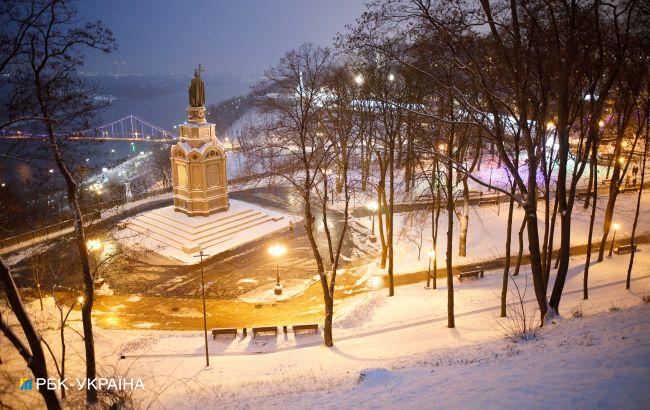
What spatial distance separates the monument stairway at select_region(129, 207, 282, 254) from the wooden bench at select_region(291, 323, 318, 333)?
9801 millimetres

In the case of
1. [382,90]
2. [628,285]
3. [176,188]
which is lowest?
[628,285]

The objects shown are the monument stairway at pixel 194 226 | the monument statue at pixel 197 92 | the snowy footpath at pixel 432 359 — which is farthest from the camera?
the monument statue at pixel 197 92

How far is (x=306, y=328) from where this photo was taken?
1552 cm

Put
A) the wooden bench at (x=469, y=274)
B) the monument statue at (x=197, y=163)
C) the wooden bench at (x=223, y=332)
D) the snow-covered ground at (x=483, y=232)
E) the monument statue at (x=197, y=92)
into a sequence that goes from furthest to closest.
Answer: the monument statue at (x=197, y=163)
the monument statue at (x=197, y=92)
the snow-covered ground at (x=483, y=232)
the wooden bench at (x=469, y=274)
the wooden bench at (x=223, y=332)

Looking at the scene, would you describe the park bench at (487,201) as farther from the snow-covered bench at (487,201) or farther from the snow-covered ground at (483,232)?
the snow-covered ground at (483,232)

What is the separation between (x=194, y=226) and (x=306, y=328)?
1222cm

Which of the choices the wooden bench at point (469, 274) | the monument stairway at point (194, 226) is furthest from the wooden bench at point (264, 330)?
the monument stairway at point (194, 226)

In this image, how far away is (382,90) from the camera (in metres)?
15.5

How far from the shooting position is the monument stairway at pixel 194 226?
24156 mm

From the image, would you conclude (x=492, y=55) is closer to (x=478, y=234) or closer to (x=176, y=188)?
(x=478, y=234)

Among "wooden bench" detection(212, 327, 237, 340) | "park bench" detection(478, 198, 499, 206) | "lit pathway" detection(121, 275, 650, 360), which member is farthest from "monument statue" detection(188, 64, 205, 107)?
"park bench" detection(478, 198, 499, 206)

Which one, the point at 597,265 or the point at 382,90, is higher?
the point at 382,90

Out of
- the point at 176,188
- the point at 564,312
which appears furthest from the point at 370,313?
the point at 176,188

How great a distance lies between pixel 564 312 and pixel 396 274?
8.26 metres
